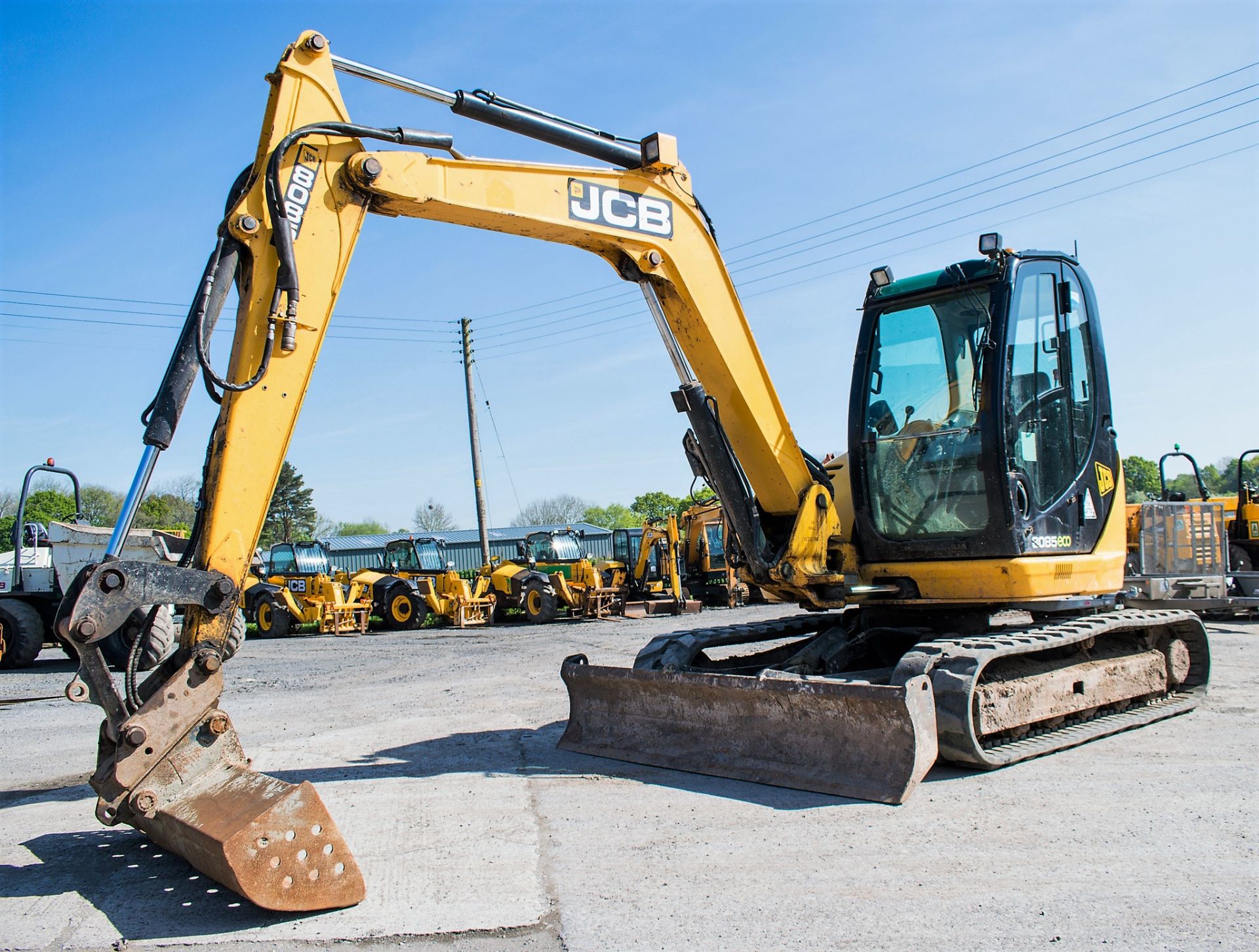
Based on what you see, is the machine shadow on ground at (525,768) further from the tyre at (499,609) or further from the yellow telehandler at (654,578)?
the tyre at (499,609)

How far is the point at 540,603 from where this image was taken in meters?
22.1

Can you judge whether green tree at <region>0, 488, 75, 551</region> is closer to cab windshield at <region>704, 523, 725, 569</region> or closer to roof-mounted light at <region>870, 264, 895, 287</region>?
cab windshield at <region>704, 523, 725, 569</region>

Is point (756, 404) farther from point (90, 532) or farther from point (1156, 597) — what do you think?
point (90, 532)

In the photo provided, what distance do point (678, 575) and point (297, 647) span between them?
9.01 metres

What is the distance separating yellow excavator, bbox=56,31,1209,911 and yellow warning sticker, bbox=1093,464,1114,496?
0.04 metres

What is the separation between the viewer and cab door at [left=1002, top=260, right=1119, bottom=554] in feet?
20.4

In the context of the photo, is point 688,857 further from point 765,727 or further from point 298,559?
point 298,559

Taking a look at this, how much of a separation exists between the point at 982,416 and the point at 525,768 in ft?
11.8

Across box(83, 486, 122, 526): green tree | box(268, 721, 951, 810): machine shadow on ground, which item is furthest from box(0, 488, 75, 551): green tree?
box(268, 721, 951, 810): machine shadow on ground

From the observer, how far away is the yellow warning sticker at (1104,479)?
6.81 m

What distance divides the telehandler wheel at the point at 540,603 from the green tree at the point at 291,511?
4607 cm

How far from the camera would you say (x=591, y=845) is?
4578 millimetres

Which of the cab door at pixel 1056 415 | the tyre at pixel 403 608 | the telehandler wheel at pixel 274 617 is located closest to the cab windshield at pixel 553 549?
the tyre at pixel 403 608

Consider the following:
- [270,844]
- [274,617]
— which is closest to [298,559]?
[274,617]
